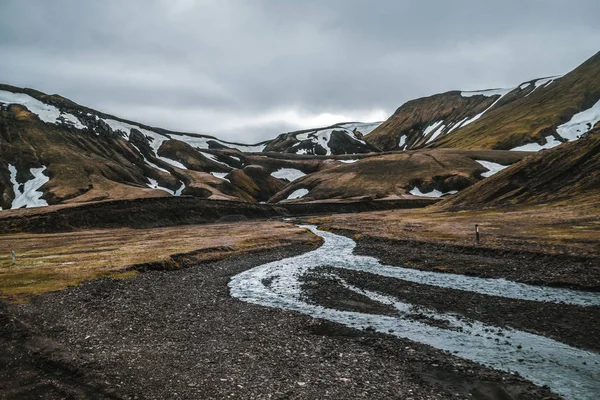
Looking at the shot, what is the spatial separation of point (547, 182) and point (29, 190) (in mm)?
208201

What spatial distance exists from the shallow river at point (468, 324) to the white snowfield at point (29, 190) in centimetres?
15892

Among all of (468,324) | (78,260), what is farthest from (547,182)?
(78,260)

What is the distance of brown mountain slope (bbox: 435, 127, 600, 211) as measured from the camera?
10506 cm

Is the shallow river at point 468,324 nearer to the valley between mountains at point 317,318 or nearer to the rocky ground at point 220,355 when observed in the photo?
the valley between mountains at point 317,318

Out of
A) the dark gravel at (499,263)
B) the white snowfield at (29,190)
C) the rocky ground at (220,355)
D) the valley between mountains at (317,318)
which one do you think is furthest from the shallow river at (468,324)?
the white snowfield at (29,190)

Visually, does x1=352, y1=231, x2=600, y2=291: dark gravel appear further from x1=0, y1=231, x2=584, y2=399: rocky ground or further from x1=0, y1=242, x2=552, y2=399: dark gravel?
x1=0, y1=242, x2=552, y2=399: dark gravel

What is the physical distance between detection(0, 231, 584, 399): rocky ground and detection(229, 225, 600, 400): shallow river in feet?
4.53

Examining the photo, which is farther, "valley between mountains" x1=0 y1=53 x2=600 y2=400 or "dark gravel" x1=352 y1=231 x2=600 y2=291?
"dark gravel" x1=352 y1=231 x2=600 y2=291

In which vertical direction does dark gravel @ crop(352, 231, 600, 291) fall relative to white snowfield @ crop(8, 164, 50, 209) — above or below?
below

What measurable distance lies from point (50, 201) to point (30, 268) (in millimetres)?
142470

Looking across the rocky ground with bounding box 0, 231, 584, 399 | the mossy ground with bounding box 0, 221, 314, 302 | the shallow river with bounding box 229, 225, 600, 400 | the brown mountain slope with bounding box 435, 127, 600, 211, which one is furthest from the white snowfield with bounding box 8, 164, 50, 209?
the brown mountain slope with bounding box 435, 127, 600, 211

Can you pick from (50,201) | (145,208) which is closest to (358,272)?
→ (145,208)

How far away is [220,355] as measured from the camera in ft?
74.1

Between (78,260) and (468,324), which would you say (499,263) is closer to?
(468,324)
